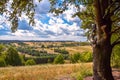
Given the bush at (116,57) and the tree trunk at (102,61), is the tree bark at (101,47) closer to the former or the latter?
the tree trunk at (102,61)

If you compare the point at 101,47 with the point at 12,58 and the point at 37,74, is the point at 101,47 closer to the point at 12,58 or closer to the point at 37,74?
the point at 37,74

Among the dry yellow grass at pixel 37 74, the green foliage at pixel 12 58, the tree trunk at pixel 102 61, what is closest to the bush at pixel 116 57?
the dry yellow grass at pixel 37 74

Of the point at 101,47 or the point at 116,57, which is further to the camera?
the point at 116,57

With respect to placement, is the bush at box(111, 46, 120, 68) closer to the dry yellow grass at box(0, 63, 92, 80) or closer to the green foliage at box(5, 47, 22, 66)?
the dry yellow grass at box(0, 63, 92, 80)

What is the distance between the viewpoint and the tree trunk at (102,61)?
1800 centimetres

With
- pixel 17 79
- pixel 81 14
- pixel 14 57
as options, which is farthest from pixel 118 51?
pixel 14 57

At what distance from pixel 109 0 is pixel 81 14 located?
2.60 meters

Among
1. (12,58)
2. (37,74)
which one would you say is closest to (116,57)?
(37,74)

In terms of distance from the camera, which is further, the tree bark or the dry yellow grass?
the dry yellow grass

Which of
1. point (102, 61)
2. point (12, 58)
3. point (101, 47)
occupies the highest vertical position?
point (101, 47)

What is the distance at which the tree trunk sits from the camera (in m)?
18.0

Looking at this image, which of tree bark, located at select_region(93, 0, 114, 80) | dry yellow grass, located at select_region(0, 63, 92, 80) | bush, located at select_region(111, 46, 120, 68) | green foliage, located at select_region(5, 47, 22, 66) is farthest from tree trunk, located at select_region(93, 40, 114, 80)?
green foliage, located at select_region(5, 47, 22, 66)

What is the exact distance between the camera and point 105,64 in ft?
59.5

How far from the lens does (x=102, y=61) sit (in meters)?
18.1
